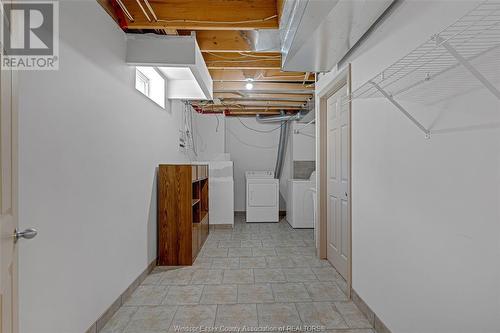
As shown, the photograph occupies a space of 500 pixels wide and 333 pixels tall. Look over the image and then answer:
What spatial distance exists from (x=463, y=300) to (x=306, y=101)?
427 centimetres

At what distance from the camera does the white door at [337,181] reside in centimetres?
289

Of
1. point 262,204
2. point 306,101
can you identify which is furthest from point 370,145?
point 262,204

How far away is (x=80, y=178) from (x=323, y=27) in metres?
1.90

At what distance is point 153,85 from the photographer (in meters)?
3.57

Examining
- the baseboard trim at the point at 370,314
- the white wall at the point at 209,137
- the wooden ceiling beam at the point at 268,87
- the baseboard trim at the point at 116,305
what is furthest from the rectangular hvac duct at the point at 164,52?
the white wall at the point at 209,137

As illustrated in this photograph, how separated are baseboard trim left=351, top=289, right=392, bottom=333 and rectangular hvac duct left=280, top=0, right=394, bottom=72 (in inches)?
80.9

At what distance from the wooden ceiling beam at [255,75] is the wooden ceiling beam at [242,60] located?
0.37 m

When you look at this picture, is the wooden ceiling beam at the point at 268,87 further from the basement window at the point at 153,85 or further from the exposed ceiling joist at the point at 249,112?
the exposed ceiling joist at the point at 249,112

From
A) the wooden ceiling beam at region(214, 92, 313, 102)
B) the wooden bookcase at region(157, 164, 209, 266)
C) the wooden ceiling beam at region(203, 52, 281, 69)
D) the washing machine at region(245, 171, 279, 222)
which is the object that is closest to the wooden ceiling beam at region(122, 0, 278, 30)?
the wooden ceiling beam at region(203, 52, 281, 69)

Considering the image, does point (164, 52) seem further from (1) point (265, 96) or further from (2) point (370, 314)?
(2) point (370, 314)

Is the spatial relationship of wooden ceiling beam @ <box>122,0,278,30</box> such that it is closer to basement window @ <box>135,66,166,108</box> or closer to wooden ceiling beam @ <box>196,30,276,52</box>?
wooden ceiling beam @ <box>196,30,276,52</box>

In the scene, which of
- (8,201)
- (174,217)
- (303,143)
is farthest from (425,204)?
(303,143)

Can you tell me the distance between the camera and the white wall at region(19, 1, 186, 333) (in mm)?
1405

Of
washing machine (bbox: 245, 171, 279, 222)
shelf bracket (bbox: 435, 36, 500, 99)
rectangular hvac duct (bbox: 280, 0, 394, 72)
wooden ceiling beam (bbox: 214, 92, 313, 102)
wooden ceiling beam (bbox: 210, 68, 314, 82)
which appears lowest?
washing machine (bbox: 245, 171, 279, 222)
